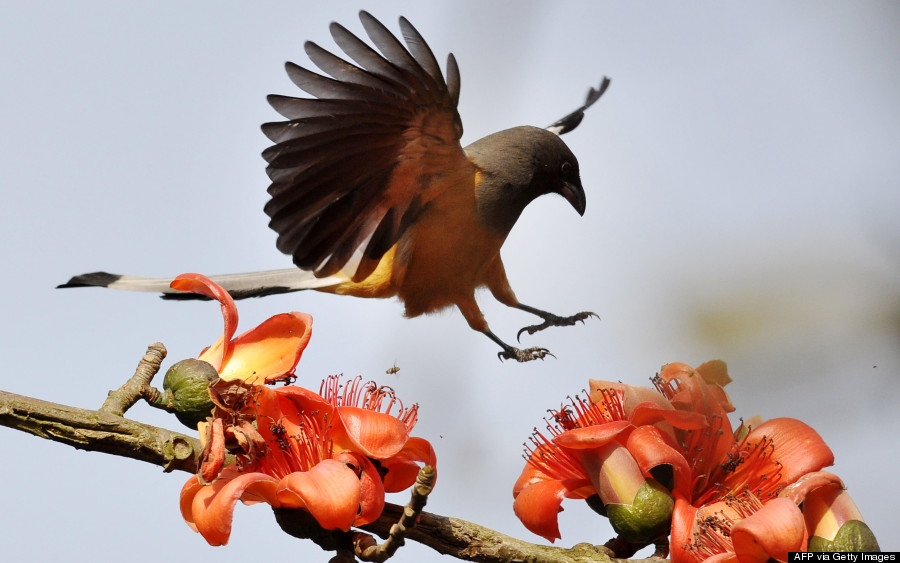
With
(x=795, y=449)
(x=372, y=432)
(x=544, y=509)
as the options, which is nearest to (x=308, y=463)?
(x=372, y=432)

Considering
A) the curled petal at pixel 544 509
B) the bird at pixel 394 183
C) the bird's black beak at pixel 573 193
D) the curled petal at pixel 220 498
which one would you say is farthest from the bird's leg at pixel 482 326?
the curled petal at pixel 220 498

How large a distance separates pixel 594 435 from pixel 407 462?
0.43 metres

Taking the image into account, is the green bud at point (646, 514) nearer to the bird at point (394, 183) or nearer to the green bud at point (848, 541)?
the green bud at point (848, 541)

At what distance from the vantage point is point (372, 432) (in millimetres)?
1726

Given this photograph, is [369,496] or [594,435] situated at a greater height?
[594,435]

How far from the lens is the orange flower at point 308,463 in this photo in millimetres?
1586

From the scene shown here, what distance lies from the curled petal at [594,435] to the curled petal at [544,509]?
19cm

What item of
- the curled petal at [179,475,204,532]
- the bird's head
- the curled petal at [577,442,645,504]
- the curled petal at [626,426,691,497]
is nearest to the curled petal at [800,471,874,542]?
the curled petal at [626,426,691,497]

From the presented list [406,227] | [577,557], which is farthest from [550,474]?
[406,227]

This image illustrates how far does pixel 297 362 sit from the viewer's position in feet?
6.18

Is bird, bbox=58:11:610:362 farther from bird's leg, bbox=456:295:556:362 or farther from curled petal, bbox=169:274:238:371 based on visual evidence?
curled petal, bbox=169:274:238:371

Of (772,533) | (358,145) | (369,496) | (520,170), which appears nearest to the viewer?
(772,533)

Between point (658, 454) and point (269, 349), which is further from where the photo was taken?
point (269, 349)

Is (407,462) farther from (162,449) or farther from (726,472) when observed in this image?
(726,472)
